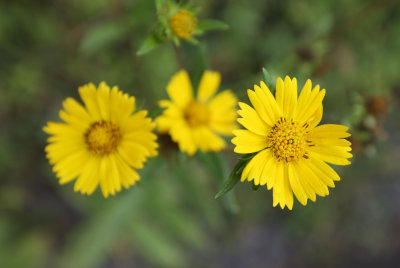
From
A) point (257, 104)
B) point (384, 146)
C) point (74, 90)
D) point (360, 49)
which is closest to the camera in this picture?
point (257, 104)

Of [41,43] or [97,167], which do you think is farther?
[41,43]

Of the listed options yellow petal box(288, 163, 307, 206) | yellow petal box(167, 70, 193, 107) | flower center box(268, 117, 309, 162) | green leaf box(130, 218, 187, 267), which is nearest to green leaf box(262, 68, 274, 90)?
flower center box(268, 117, 309, 162)

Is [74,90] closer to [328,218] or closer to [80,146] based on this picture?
[80,146]

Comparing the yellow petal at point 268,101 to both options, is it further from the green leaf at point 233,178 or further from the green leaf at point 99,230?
the green leaf at point 99,230

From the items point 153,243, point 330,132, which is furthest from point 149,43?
point 153,243

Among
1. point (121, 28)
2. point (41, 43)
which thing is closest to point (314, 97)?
point (121, 28)

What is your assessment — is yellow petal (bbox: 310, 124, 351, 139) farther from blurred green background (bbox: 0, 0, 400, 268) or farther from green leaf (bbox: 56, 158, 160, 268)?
green leaf (bbox: 56, 158, 160, 268)

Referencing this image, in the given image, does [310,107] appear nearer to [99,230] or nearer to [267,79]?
[267,79]

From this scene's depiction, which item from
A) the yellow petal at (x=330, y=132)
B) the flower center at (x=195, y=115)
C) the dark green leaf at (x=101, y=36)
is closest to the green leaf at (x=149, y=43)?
the flower center at (x=195, y=115)
